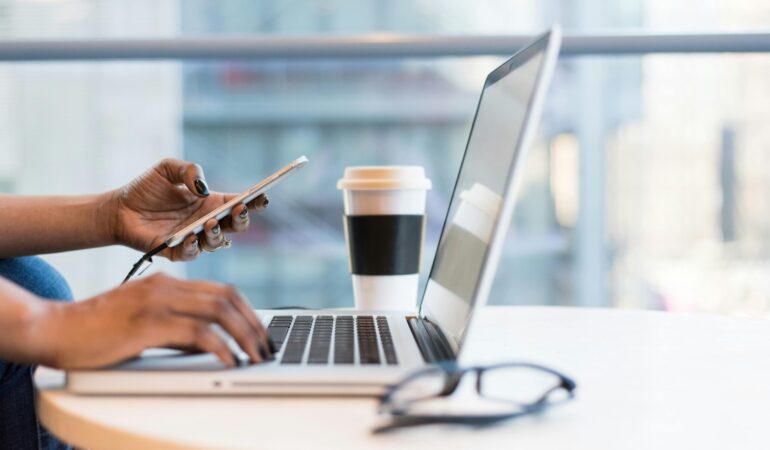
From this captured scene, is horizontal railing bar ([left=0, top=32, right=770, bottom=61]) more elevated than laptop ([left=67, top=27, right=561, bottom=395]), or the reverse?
horizontal railing bar ([left=0, top=32, right=770, bottom=61])

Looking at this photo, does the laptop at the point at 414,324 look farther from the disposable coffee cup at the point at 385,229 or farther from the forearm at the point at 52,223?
the forearm at the point at 52,223

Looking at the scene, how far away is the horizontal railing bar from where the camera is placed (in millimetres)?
1187

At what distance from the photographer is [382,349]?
569 millimetres

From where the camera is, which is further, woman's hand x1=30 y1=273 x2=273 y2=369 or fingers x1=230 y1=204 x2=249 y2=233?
fingers x1=230 y1=204 x2=249 y2=233

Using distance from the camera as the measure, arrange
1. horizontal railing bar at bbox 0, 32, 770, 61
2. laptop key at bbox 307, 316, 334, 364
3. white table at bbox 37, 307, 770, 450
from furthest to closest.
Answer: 1. horizontal railing bar at bbox 0, 32, 770, 61
2. laptop key at bbox 307, 316, 334, 364
3. white table at bbox 37, 307, 770, 450

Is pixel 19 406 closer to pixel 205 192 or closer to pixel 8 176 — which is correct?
pixel 205 192

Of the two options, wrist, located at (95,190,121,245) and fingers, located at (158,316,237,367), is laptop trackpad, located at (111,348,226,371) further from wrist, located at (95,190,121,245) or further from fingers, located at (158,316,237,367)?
wrist, located at (95,190,121,245)

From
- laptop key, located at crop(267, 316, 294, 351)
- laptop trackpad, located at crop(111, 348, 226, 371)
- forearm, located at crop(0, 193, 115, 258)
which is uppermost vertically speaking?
forearm, located at crop(0, 193, 115, 258)

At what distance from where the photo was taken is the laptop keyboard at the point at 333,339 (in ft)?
1.74

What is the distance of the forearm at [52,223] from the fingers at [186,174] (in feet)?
0.29

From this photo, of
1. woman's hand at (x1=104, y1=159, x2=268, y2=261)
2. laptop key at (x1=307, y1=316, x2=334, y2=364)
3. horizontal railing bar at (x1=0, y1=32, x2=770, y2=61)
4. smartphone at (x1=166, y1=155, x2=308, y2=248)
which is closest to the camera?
laptop key at (x1=307, y1=316, x2=334, y2=364)

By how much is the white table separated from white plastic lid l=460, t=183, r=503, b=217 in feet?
0.40

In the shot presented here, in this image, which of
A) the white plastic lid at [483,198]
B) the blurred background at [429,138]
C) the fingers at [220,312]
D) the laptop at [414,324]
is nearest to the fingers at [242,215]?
the laptop at [414,324]

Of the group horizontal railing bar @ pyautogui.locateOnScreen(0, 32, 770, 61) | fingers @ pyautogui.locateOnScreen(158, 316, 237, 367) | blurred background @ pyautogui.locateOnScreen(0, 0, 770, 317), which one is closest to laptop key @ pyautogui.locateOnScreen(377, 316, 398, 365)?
fingers @ pyautogui.locateOnScreen(158, 316, 237, 367)
